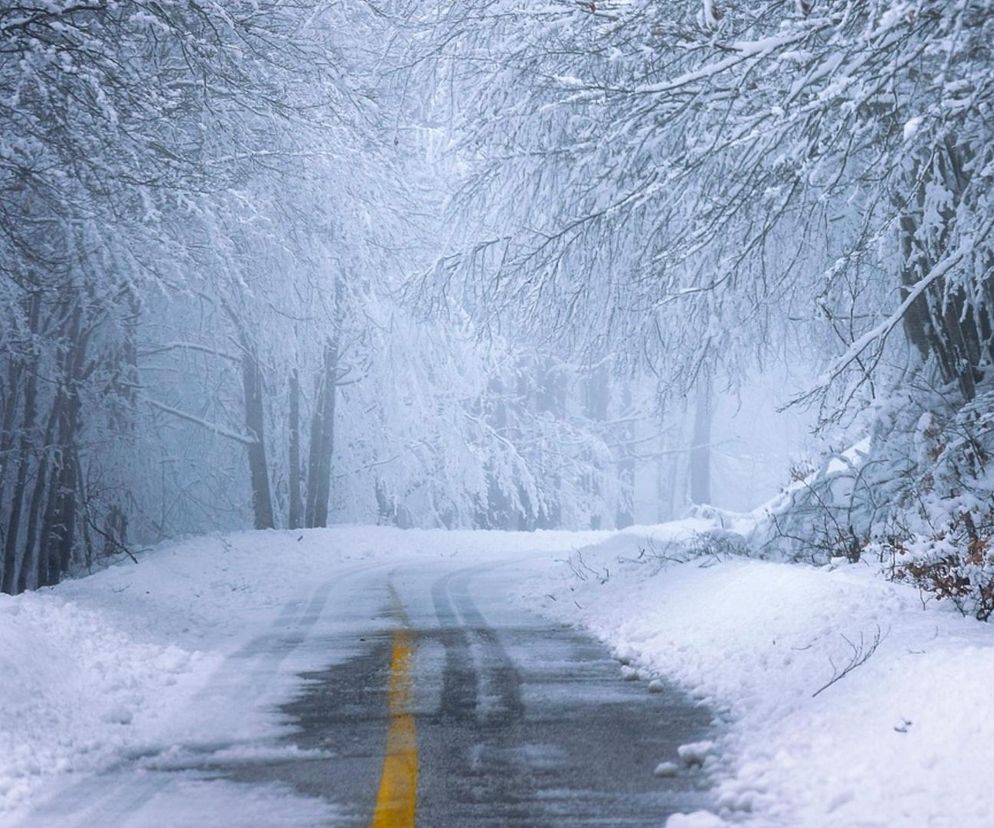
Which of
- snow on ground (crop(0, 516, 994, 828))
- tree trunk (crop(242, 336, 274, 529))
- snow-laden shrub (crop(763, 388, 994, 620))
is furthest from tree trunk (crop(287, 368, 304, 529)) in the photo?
snow-laden shrub (crop(763, 388, 994, 620))

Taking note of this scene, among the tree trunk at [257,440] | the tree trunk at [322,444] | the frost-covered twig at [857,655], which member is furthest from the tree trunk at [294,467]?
the frost-covered twig at [857,655]

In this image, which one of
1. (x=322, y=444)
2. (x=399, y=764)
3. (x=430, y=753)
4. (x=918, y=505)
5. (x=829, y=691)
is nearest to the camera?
(x=399, y=764)

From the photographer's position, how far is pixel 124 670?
28.1 ft

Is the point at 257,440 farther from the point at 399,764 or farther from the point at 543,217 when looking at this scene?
the point at 399,764

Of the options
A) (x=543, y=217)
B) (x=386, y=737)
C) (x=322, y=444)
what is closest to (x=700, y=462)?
(x=322, y=444)

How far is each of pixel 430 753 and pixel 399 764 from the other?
26 cm

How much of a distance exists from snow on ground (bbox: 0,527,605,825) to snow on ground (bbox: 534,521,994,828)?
9.33 ft

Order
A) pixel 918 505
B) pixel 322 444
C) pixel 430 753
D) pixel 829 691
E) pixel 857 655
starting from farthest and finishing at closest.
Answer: pixel 322 444 → pixel 918 505 → pixel 857 655 → pixel 829 691 → pixel 430 753

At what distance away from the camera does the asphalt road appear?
505 centimetres

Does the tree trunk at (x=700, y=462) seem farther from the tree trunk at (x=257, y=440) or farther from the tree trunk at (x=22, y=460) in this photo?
the tree trunk at (x=22, y=460)

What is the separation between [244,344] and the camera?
21500 millimetres

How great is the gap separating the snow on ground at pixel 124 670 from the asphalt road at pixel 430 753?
22 cm

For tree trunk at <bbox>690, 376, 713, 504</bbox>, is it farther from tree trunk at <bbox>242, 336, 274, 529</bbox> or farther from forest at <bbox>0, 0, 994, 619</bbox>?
forest at <bbox>0, 0, 994, 619</bbox>

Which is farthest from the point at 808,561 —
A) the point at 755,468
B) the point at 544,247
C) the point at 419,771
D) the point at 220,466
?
the point at 755,468
